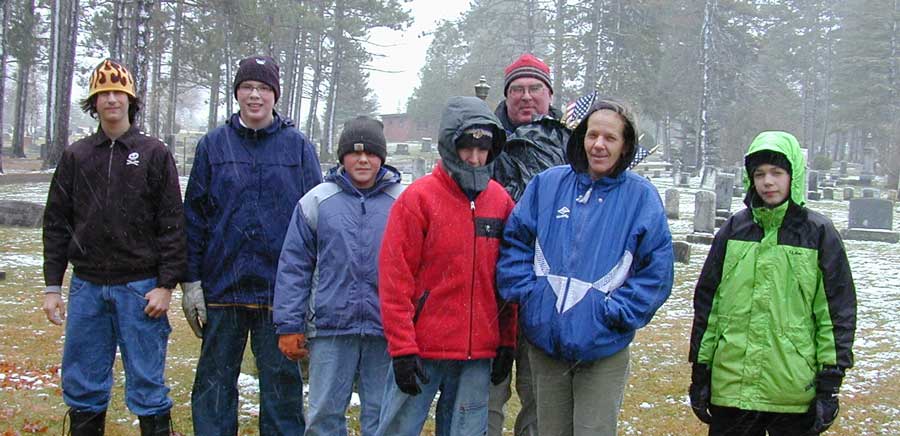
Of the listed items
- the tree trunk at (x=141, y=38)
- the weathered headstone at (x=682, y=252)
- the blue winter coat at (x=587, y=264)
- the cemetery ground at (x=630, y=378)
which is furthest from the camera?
the weathered headstone at (x=682, y=252)

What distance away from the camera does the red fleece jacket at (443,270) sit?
132 inches

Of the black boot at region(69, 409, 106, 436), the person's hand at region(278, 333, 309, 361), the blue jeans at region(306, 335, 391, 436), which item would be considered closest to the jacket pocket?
the blue jeans at region(306, 335, 391, 436)

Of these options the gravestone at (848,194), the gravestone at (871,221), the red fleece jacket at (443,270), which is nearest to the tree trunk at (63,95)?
the gravestone at (871,221)

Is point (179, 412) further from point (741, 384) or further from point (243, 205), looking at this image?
point (741, 384)

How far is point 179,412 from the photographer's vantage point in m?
5.31

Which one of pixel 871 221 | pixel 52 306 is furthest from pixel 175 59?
pixel 52 306

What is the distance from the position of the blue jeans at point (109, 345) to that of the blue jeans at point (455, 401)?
1353 millimetres

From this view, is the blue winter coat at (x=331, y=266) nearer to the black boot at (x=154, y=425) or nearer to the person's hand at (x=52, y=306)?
the black boot at (x=154, y=425)

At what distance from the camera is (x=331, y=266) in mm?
3779

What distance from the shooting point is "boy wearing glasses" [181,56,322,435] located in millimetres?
4047

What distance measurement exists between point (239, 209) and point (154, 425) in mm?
1231

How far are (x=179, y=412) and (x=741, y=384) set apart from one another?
149 inches

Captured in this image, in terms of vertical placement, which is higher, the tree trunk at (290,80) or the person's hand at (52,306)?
the tree trunk at (290,80)

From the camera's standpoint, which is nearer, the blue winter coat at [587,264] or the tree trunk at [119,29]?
the blue winter coat at [587,264]
